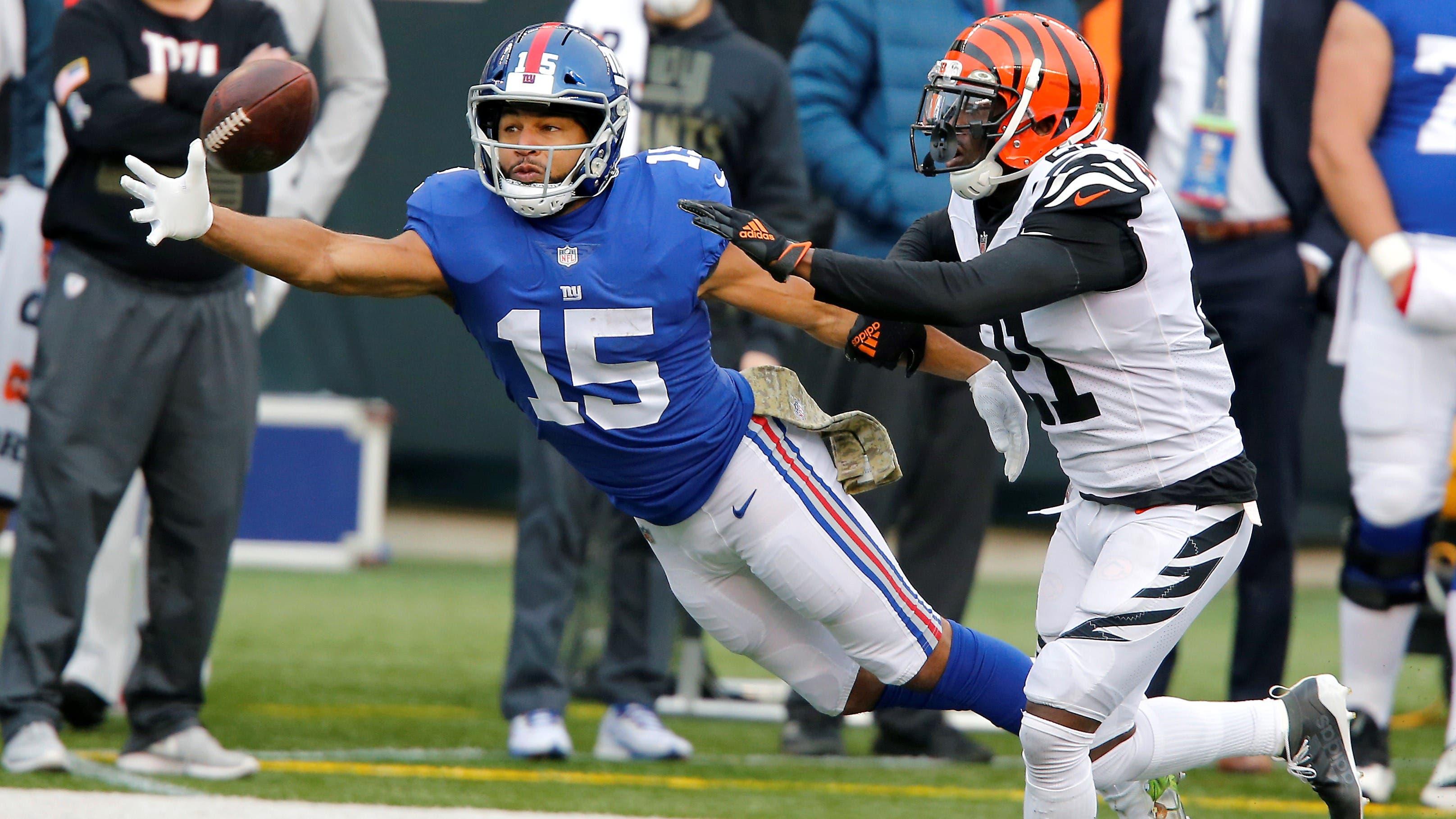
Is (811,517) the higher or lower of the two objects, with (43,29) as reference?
lower

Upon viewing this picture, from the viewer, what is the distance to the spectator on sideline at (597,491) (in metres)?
4.22

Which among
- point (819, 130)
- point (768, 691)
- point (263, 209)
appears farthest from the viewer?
point (768, 691)

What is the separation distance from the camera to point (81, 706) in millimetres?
4426

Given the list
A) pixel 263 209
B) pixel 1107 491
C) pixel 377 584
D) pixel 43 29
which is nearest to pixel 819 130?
pixel 263 209

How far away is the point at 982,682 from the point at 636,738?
1.26 m

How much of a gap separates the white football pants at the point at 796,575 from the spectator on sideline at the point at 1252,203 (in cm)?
133

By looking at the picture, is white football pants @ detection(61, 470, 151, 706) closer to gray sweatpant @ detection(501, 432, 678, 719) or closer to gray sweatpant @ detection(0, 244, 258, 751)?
gray sweatpant @ detection(0, 244, 258, 751)

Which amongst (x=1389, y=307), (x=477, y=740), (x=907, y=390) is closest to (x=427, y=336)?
(x=477, y=740)

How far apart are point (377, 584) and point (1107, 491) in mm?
4677

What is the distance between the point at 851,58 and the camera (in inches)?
178

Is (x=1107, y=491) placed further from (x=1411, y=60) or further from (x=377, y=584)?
(x=377, y=584)

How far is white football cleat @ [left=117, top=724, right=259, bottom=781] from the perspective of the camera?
3854mm

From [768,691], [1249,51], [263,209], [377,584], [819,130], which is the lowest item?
[377,584]

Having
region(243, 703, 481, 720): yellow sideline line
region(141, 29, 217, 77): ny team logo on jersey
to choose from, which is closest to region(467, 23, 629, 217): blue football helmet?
region(141, 29, 217, 77): ny team logo on jersey
